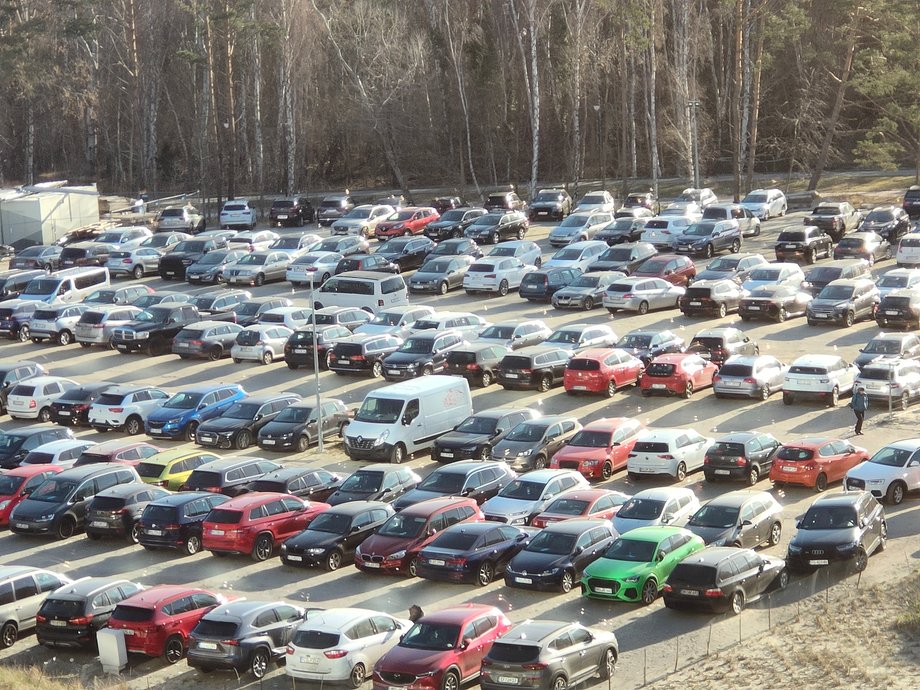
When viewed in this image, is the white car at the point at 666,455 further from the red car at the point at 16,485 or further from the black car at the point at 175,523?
the red car at the point at 16,485

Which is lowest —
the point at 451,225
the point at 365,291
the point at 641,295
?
the point at 641,295

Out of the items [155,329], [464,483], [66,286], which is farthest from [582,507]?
[66,286]

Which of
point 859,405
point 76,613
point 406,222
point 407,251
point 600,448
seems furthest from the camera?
point 406,222

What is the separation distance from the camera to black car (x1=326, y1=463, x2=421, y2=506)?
29156 mm

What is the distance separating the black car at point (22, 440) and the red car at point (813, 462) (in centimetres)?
1810

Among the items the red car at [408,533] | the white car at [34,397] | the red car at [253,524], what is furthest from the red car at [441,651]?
the white car at [34,397]

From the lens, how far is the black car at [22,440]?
34406mm

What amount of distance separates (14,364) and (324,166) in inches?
1927

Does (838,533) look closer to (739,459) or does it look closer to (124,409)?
(739,459)

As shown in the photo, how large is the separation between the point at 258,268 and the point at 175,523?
28.1 meters

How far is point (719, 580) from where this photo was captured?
2216 centimetres

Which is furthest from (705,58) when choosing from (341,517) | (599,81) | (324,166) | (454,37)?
(341,517)

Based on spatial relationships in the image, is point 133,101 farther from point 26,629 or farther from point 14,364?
point 26,629

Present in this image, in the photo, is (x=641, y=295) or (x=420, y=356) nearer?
(x=420, y=356)
